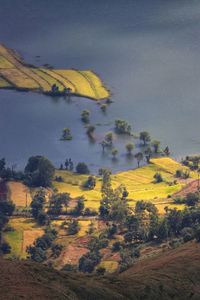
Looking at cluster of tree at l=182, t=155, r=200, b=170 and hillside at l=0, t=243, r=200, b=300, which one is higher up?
cluster of tree at l=182, t=155, r=200, b=170

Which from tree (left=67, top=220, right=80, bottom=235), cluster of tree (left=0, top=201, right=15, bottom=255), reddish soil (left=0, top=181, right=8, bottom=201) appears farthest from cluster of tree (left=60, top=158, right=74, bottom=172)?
tree (left=67, top=220, right=80, bottom=235)

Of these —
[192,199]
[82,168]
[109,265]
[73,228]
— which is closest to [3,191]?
[82,168]

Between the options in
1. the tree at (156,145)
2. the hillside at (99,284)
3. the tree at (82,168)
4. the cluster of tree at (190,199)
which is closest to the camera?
the hillside at (99,284)

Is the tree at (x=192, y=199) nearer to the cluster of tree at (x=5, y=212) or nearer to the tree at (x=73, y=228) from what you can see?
the tree at (x=73, y=228)

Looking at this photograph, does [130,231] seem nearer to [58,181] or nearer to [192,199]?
[192,199]

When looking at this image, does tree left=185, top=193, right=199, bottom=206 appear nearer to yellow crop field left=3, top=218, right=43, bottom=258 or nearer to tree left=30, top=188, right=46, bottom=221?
tree left=30, top=188, right=46, bottom=221

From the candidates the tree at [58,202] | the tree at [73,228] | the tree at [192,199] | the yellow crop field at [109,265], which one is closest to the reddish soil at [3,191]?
the tree at [58,202]

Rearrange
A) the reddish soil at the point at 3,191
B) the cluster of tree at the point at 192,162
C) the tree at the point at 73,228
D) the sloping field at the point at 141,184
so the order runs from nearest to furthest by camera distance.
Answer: the tree at the point at 73,228
the reddish soil at the point at 3,191
the sloping field at the point at 141,184
the cluster of tree at the point at 192,162
